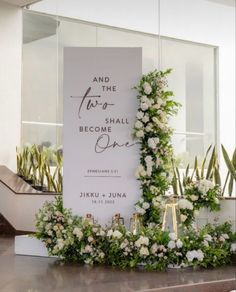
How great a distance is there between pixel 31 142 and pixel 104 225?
385cm

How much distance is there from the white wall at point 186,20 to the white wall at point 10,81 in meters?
0.55

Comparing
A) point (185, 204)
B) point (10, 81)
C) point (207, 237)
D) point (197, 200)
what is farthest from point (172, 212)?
point (10, 81)

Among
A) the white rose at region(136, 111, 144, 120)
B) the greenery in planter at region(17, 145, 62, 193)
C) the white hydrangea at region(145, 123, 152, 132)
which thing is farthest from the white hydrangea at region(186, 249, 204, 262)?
the greenery in planter at region(17, 145, 62, 193)

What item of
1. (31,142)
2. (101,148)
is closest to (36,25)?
(31,142)

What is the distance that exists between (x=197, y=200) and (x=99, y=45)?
4.87 metres

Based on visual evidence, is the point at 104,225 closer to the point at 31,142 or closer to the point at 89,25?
the point at 31,142

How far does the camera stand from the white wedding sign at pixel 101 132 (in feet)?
16.2

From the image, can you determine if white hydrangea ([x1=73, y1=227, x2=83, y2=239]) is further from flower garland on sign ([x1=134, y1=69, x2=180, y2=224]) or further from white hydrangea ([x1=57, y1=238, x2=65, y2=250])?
flower garland on sign ([x1=134, y1=69, x2=180, y2=224])

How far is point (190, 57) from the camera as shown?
34.1ft

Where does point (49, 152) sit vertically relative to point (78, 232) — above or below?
above

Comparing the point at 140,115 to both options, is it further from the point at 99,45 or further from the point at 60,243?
the point at 99,45

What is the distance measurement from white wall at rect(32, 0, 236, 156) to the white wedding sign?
3979mm

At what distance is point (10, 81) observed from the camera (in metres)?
8.25

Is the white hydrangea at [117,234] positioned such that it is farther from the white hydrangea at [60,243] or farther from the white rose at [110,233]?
the white hydrangea at [60,243]
